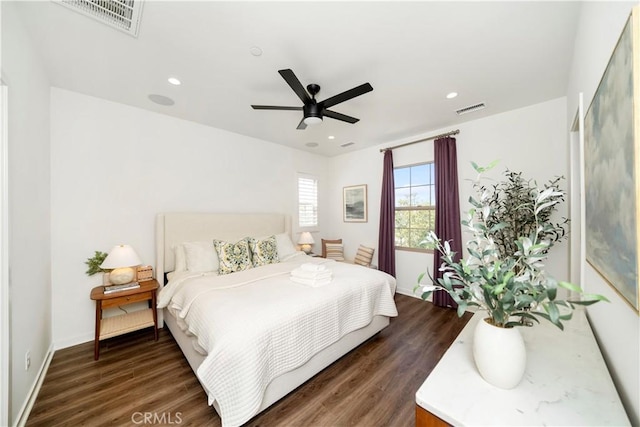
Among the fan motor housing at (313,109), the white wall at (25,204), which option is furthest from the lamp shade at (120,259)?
the fan motor housing at (313,109)

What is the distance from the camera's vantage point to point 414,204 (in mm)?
4086

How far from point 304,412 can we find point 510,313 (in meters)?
1.57

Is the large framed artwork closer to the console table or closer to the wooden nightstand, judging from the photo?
the console table

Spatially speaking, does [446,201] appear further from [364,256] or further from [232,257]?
[232,257]

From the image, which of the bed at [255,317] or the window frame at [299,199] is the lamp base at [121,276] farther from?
the window frame at [299,199]

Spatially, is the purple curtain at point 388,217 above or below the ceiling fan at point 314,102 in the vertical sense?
below

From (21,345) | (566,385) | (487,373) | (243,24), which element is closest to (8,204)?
(21,345)

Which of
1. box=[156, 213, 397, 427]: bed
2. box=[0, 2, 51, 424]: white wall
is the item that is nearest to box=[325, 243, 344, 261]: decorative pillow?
box=[156, 213, 397, 427]: bed

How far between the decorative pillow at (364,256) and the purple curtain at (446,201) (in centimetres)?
113

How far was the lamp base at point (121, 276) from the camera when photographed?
250 cm

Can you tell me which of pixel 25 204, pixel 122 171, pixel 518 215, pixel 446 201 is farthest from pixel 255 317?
pixel 446 201

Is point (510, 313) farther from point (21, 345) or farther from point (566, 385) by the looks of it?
point (21, 345)

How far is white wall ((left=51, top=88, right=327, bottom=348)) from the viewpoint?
246 centimetres

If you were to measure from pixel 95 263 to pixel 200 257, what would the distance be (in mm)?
1064
